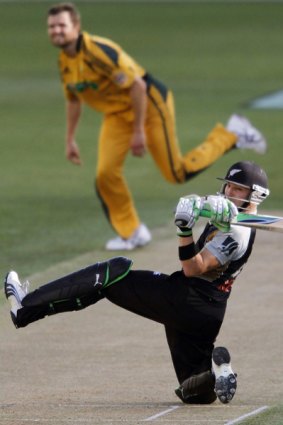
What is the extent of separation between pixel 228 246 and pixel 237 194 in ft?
1.09

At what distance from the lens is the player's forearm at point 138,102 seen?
13070 mm

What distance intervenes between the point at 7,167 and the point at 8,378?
979 cm

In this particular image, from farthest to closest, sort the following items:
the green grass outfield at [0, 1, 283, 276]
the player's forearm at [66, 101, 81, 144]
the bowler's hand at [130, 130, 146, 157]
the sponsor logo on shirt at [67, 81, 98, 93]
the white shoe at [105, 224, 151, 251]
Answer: the green grass outfield at [0, 1, 283, 276] < the player's forearm at [66, 101, 81, 144] < the white shoe at [105, 224, 151, 251] < the sponsor logo on shirt at [67, 81, 98, 93] < the bowler's hand at [130, 130, 146, 157]

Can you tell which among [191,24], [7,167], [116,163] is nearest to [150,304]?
[116,163]

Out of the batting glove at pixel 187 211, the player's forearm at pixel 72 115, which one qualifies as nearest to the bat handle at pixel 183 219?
the batting glove at pixel 187 211

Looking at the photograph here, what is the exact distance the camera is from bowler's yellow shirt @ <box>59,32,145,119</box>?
515 inches

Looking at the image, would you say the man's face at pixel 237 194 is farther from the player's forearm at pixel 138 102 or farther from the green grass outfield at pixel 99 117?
the player's forearm at pixel 138 102

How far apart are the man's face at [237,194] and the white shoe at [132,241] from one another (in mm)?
5338

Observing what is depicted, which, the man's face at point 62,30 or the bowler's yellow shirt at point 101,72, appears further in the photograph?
the bowler's yellow shirt at point 101,72

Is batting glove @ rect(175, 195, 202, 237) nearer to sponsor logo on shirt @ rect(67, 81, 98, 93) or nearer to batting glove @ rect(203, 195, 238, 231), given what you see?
batting glove @ rect(203, 195, 238, 231)

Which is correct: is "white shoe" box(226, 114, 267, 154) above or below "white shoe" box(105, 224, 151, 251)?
above

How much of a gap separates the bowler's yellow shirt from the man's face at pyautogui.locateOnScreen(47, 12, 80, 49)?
153mm

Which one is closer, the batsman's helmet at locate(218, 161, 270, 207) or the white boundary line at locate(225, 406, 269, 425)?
the white boundary line at locate(225, 406, 269, 425)

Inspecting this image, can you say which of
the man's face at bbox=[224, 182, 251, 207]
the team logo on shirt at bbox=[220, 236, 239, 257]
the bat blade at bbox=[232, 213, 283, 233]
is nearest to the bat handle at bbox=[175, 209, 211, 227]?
the bat blade at bbox=[232, 213, 283, 233]
